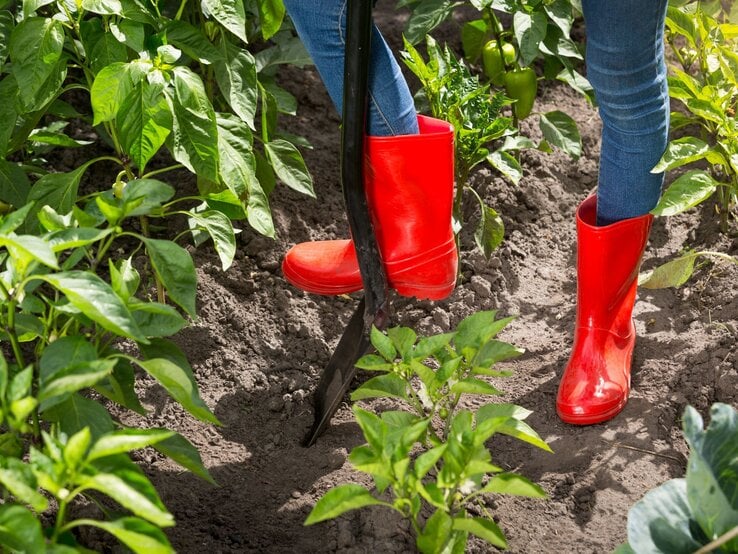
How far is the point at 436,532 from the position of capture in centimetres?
126

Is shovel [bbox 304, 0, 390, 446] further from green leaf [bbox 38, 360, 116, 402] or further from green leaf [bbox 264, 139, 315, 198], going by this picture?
green leaf [bbox 38, 360, 116, 402]

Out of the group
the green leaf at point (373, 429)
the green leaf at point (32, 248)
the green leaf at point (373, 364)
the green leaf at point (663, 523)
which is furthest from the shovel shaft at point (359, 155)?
the green leaf at point (663, 523)

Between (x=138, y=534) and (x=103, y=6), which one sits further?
(x=103, y=6)

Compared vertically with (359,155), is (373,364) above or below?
below

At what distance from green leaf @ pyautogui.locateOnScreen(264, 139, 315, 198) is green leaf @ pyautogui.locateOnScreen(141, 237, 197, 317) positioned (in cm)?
67

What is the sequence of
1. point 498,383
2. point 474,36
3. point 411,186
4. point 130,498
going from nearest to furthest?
point 130,498, point 411,186, point 498,383, point 474,36

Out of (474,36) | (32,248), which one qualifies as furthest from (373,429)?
(474,36)

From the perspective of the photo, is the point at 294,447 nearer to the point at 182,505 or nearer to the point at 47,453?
the point at 182,505

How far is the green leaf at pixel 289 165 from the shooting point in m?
2.05

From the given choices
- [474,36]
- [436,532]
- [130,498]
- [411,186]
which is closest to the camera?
[130,498]

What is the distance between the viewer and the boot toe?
6.30ft

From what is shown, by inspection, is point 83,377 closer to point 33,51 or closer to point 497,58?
point 33,51

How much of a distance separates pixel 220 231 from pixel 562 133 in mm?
956

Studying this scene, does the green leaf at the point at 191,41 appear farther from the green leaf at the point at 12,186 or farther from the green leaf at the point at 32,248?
the green leaf at the point at 32,248
